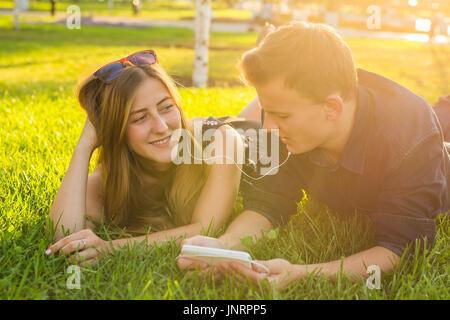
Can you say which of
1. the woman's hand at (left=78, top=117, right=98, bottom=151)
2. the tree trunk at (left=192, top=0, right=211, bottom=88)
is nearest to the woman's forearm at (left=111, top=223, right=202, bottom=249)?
the woman's hand at (left=78, top=117, right=98, bottom=151)

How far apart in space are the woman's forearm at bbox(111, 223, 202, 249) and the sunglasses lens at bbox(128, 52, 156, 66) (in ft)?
3.58

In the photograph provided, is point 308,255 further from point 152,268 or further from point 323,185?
point 152,268

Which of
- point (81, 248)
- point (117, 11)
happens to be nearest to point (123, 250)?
point (81, 248)

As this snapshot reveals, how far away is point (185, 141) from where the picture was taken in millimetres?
3041

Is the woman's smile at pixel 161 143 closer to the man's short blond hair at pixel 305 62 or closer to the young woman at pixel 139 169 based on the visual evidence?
the young woman at pixel 139 169

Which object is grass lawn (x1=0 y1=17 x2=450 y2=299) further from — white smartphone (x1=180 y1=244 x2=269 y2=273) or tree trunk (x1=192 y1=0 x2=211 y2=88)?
tree trunk (x1=192 y1=0 x2=211 y2=88)

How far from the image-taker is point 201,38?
321 inches

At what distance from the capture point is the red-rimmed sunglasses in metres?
2.82

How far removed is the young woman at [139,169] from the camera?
2.72 m

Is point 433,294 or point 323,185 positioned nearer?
point 433,294

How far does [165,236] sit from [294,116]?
3.32ft

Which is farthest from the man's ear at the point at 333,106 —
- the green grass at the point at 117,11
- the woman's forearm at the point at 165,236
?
the green grass at the point at 117,11
